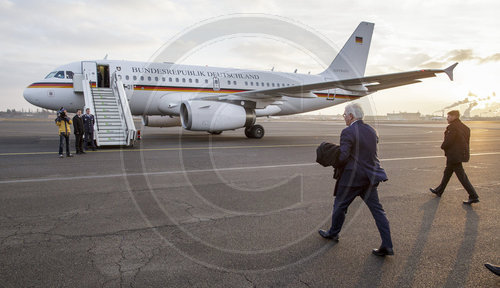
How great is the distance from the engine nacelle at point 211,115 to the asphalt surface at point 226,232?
258 inches

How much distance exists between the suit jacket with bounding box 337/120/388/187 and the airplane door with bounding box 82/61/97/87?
14.6m

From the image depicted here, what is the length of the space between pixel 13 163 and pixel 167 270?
26.7ft

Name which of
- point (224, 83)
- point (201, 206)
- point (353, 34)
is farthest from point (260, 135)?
point (201, 206)

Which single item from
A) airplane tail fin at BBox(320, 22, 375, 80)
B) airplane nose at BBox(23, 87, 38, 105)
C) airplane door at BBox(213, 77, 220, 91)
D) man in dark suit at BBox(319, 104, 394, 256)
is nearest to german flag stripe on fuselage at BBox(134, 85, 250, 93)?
airplane door at BBox(213, 77, 220, 91)

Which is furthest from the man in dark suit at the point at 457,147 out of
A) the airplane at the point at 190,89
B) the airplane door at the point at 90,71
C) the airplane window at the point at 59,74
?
the airplane window at the point at 59,74

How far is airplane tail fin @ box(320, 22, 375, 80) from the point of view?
21266mm

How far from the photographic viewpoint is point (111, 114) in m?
13.5

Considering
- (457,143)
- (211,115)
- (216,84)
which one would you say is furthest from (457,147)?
(216,84)

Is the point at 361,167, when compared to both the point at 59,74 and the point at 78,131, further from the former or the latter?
the point at 59,74

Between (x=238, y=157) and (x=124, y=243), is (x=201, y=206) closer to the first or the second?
(x=124, y=243)

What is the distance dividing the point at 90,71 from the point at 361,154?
14925 mm

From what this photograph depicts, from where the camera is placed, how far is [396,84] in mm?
15711

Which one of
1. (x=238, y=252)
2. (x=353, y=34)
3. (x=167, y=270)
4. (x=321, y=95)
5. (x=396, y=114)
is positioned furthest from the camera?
(x=396, y=114)

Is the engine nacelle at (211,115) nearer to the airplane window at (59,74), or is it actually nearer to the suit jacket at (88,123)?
the suit jacket at (88,123)
